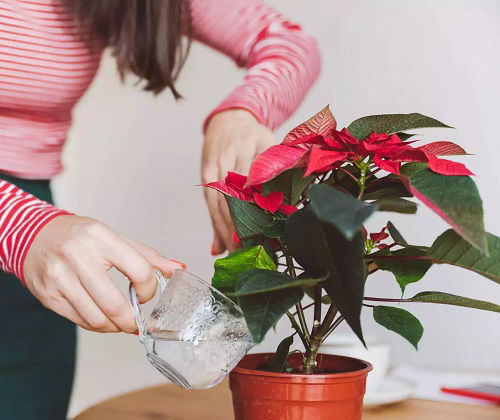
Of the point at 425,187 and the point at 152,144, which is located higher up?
the point at 425,187

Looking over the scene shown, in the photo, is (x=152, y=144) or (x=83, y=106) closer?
(x=152, y=144)

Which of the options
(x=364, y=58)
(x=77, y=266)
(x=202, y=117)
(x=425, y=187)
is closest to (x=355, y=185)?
(x=425, y=187)

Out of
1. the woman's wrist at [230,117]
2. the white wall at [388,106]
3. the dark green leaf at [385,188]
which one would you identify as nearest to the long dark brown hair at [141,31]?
the woman's wrist at [230,117]

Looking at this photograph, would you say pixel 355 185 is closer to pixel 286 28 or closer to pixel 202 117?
pixel 286 28

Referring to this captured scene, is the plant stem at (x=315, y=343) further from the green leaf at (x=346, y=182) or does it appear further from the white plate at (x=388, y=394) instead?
the white plate at (x=388, y=394)

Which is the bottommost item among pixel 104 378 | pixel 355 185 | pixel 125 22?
pixel 104 378

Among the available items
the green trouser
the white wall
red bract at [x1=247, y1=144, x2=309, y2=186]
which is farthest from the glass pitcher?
the white wall

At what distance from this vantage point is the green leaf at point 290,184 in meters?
0.54

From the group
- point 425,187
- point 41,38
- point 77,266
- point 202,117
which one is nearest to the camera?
point 425,187

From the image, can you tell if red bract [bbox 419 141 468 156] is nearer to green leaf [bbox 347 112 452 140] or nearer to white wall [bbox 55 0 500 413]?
green leaf [bbox 347 112 452 140]

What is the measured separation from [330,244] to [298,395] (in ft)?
0.42

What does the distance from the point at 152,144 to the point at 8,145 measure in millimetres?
723

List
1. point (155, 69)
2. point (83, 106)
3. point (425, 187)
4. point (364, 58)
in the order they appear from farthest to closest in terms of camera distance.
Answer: point (83, 106), point (364, 58), point (155, 69), point (425, 187)

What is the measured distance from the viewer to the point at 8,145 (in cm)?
101
